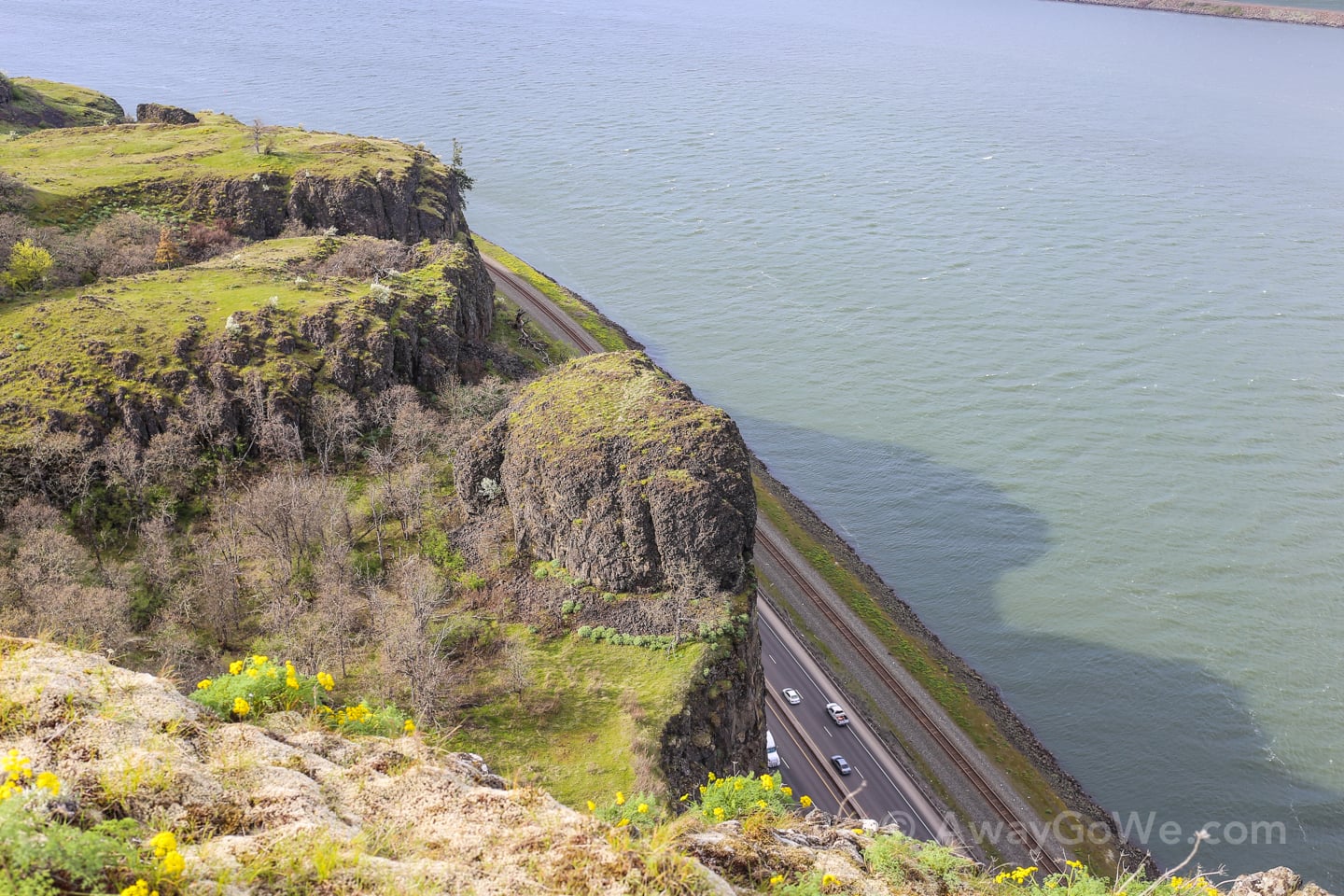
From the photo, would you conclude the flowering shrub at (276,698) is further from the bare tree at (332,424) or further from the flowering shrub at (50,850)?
the bare tree at (332,424)

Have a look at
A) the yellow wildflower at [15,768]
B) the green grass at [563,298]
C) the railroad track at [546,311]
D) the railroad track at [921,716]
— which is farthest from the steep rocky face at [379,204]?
the yellow wildflower at [15,768]

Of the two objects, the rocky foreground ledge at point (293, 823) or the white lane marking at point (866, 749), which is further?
the white lane marking at point (866, 749)

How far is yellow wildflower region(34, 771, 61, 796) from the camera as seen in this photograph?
11.1 meters

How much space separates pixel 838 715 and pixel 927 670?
8117 millimetres

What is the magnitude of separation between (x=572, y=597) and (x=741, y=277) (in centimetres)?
6924

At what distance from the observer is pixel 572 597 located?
38.5m

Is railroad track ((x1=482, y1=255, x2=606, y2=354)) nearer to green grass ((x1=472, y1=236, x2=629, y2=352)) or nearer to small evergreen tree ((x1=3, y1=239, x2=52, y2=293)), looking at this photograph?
green grass ((x1=472, y1=236, x2=629, y2=352))

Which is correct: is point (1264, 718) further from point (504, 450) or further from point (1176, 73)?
point (1176, 73)

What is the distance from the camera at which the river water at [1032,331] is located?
5325cm

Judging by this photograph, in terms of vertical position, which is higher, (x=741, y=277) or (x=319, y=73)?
(x=319, y=73)

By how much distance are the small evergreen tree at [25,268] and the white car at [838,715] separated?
183 feet

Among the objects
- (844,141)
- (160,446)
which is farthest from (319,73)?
(160,446)

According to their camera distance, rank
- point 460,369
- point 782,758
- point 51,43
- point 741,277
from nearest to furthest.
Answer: point 782,758
point 460,369
point 741,277
point 51,43

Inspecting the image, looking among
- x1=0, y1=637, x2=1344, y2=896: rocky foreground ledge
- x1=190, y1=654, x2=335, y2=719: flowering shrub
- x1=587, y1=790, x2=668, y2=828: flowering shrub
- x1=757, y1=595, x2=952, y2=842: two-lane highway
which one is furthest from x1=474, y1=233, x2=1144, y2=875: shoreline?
x1=190, y1=654, x2=335, y2=719: flowering shrub
